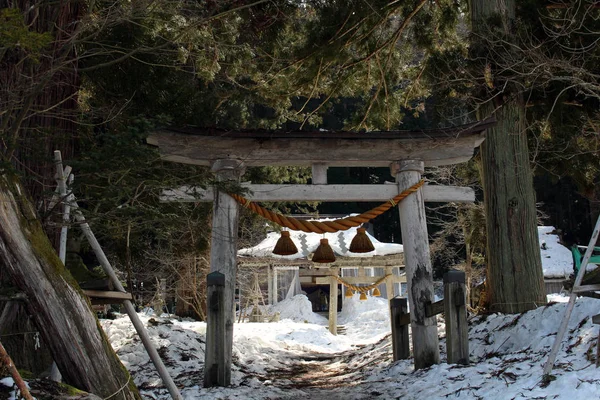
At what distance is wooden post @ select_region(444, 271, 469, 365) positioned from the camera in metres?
7.81

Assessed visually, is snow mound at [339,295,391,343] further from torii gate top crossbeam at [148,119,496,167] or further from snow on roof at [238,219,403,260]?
torii gate top crossbeam at [148,119,496,167]

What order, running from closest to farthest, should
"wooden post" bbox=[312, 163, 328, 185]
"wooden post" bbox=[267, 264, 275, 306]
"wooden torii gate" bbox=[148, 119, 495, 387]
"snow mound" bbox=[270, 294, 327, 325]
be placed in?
"wooden torii gate" bbox=[148, 119, 495, 387] → "wooden post" bbox=[312, 163, 328, 185] → "wooden post" bbox=[267, 264, 275, 306] → "snow mound" bbox=[270, 294, 327, 325]

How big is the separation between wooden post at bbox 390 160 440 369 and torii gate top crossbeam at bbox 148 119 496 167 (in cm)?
30

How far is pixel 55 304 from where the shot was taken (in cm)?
496

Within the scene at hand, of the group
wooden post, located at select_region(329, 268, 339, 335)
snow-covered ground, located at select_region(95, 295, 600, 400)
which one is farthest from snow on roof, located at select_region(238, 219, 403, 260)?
snow-covered ground, located at select_region(95, 295, 600, 400)

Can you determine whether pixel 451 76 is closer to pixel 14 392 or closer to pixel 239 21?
pixel 239 21

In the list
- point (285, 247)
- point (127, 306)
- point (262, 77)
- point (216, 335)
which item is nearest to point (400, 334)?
point (285, 247)

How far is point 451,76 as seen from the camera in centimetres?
1009

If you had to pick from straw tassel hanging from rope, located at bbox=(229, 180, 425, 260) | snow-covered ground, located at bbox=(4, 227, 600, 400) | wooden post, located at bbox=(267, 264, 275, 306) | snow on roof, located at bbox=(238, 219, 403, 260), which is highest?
snow on roof, located at bbox=(238, 219, 403, 260)

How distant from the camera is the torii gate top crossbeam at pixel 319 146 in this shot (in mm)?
8539

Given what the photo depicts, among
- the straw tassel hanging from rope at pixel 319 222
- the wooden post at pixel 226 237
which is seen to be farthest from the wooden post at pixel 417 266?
the wooden post at pixel 226 237

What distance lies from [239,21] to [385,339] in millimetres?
7040

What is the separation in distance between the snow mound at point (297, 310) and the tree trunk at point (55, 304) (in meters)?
18.8

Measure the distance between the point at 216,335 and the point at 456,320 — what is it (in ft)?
10.2
